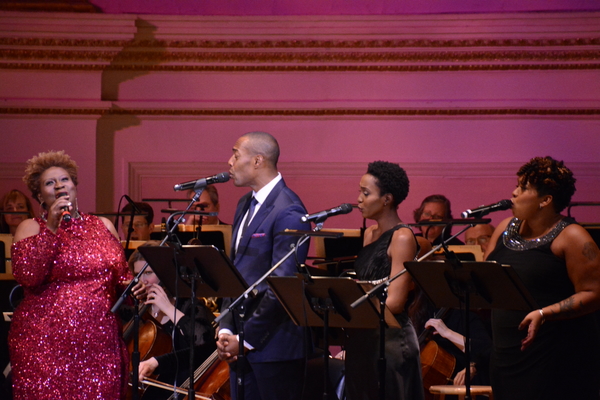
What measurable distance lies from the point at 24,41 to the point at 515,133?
450 centimetres

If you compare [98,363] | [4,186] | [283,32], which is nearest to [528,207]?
[98,363]

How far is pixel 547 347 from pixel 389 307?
2.14 feet

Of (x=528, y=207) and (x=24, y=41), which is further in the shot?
(x=24, y=41)

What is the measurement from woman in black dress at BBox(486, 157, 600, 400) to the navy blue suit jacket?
2.91ft

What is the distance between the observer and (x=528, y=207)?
3180mm

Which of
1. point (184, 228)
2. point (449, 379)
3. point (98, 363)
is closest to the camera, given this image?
point (98, 363)

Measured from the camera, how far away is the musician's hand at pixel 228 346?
10.9 feet

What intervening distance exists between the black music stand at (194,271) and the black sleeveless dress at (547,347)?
1.12m

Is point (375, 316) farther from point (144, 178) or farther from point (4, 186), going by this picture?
point (4, 186)

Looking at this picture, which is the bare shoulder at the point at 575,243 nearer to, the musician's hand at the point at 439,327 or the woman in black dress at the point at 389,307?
the woman in black dress at the point at 389,307

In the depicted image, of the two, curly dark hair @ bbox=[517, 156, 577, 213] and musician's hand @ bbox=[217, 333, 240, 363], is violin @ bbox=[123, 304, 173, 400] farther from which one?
curly dark hair @ bbox=[517, 156, 577, 213]

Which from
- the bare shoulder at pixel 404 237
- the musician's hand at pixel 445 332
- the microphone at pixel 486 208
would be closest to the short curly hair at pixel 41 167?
the bare shoulder at pixel 404 237

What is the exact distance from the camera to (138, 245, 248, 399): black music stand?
318 cm

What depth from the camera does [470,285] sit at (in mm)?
3053
